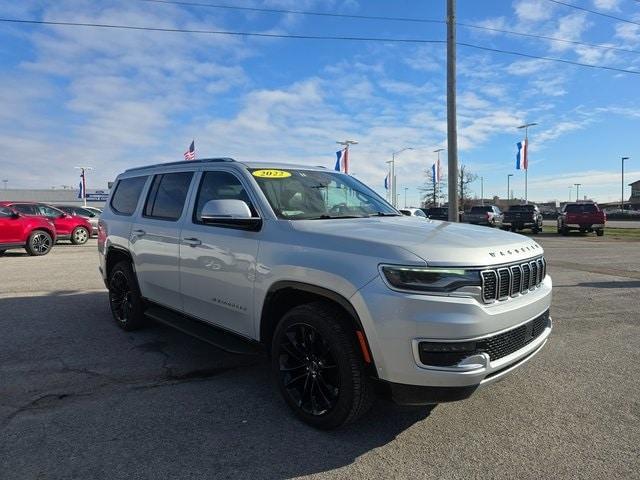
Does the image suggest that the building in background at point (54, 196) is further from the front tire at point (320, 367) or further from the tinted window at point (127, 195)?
the front tire at point (320, 367)

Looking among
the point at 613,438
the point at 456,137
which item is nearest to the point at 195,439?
the point at 613,438

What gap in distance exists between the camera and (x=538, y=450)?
3.14 meters

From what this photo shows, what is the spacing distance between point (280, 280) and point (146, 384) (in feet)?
5.60

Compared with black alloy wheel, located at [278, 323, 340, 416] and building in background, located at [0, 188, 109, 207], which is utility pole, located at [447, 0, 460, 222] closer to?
black alloy wheel, located at [278, 323, 340, 416]

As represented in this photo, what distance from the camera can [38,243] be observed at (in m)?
14.7

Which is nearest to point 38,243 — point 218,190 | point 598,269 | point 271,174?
point 218,190

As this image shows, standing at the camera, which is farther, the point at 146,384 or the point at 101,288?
the point at 101,288

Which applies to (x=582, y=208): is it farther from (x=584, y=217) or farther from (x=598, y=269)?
(x=598, y=269)

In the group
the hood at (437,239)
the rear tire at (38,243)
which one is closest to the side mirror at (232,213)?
the hood at (437,239)

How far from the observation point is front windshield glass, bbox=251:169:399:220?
4.11 metres

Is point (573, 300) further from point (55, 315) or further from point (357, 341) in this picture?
point (55, 315)

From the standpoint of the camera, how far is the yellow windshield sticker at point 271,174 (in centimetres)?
433

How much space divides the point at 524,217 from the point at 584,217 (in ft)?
12.4

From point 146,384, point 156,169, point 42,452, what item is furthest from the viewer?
point 156,169
